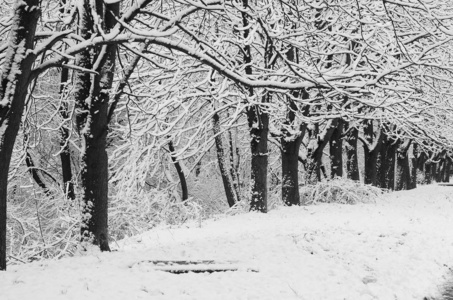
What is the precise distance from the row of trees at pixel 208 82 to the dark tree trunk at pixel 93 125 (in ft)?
0.07

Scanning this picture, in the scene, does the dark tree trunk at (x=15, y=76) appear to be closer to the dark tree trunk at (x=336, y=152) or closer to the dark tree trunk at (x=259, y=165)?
the dark tree trunk at (x=259, y=165)

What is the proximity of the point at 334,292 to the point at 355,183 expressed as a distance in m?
13.8

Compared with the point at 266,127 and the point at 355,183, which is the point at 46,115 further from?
the point at 355,183

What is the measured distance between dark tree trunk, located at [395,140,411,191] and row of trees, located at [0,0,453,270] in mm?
143

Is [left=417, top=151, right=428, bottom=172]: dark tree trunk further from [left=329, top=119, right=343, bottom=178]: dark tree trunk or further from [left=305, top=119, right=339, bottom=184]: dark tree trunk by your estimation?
[left=305, top=119, right=339, bottom=184]: dark tree trunk

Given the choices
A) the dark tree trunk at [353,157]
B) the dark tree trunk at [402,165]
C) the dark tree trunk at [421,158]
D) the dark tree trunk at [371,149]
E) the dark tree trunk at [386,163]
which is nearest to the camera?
the dark tree trunk at [353,157]

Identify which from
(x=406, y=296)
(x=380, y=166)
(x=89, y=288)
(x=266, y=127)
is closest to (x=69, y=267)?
(x=89, y=288)

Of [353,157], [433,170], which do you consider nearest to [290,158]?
[353,157]

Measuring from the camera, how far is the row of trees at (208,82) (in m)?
6.90

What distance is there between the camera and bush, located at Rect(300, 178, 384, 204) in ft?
64.0

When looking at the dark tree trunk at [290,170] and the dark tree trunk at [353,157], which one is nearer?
the dark tree trunk at [290,170]

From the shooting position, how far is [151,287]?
20.6 feet

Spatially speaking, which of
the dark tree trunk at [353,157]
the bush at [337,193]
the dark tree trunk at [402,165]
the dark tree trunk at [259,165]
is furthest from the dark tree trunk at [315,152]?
the dark tree trunk at [402,165]

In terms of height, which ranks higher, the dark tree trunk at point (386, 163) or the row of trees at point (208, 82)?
the row of trees at point (208, 82)
